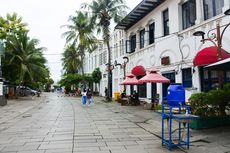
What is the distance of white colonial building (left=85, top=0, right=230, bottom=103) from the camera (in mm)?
15492

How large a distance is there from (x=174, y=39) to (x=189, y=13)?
6.52 feet

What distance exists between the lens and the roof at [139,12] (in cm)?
2214

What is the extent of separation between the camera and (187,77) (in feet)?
58.9

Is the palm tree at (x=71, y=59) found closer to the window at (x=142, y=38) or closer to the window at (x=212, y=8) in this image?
the window at (x=142, y=38)

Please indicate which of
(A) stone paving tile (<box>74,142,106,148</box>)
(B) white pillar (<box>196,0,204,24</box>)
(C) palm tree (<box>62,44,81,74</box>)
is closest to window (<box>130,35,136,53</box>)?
(B) white pillar (<box>196,0,204,24</box>)

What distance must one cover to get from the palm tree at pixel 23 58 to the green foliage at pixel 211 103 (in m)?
28.0

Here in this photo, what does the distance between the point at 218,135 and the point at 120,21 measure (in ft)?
67.6

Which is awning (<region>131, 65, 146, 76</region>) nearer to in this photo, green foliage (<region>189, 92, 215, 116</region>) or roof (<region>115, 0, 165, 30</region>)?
roof (<region>115, 0, 165, 30</region>)

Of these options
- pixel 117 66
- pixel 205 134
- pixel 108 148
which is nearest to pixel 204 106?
pixel 205 134

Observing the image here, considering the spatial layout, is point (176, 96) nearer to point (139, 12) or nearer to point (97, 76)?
point (139, 12)

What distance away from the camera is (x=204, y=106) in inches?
409

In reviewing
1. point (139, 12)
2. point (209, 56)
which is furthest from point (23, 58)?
point (209, 56)

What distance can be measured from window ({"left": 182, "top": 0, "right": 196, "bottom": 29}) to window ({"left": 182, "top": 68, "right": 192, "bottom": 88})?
2.84 metres

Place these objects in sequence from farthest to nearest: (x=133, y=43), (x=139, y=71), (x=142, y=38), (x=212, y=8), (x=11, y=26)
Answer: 1. (x=11, y=26)
2. (x=133, y=43)
3. (x=142, y=38)
4. (x=139, y=71)
5. (x=212, y=8)
